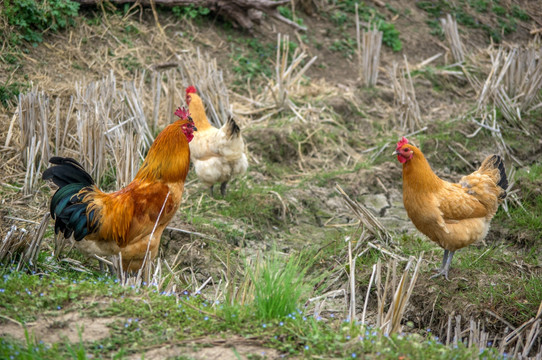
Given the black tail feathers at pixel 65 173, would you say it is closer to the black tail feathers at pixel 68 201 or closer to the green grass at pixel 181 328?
the black tail feathers at pixel 68 201

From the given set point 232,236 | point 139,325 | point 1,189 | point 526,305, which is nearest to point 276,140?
point 232,236

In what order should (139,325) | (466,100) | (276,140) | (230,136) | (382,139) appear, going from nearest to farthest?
(139,325) → (230,136) → (276,140) → (382,139) → (466,100)

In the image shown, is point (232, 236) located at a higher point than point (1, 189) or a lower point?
lower

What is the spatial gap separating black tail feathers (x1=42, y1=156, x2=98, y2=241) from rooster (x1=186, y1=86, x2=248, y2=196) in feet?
6.66

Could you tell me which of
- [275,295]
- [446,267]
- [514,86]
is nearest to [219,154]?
[446,267]

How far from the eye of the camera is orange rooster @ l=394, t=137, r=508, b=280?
16.3 feet

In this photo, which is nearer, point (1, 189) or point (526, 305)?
point (526, 305)

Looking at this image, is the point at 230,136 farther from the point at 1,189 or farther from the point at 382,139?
the point at 382,139

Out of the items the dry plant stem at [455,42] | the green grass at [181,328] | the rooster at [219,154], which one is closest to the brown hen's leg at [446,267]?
the green grass at [181,328]

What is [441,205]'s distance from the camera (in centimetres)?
500

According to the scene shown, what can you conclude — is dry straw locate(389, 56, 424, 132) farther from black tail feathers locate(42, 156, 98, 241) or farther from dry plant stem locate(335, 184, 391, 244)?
black tail feathers locate(42, 156, 98, 241)

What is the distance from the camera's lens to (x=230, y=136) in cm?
639

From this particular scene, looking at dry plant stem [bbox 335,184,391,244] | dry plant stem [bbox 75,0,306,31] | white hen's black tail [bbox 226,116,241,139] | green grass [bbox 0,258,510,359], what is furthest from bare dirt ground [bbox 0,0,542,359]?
white hen's black tail [bbox 226,116,241,139]

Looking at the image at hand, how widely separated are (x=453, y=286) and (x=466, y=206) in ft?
2.39
